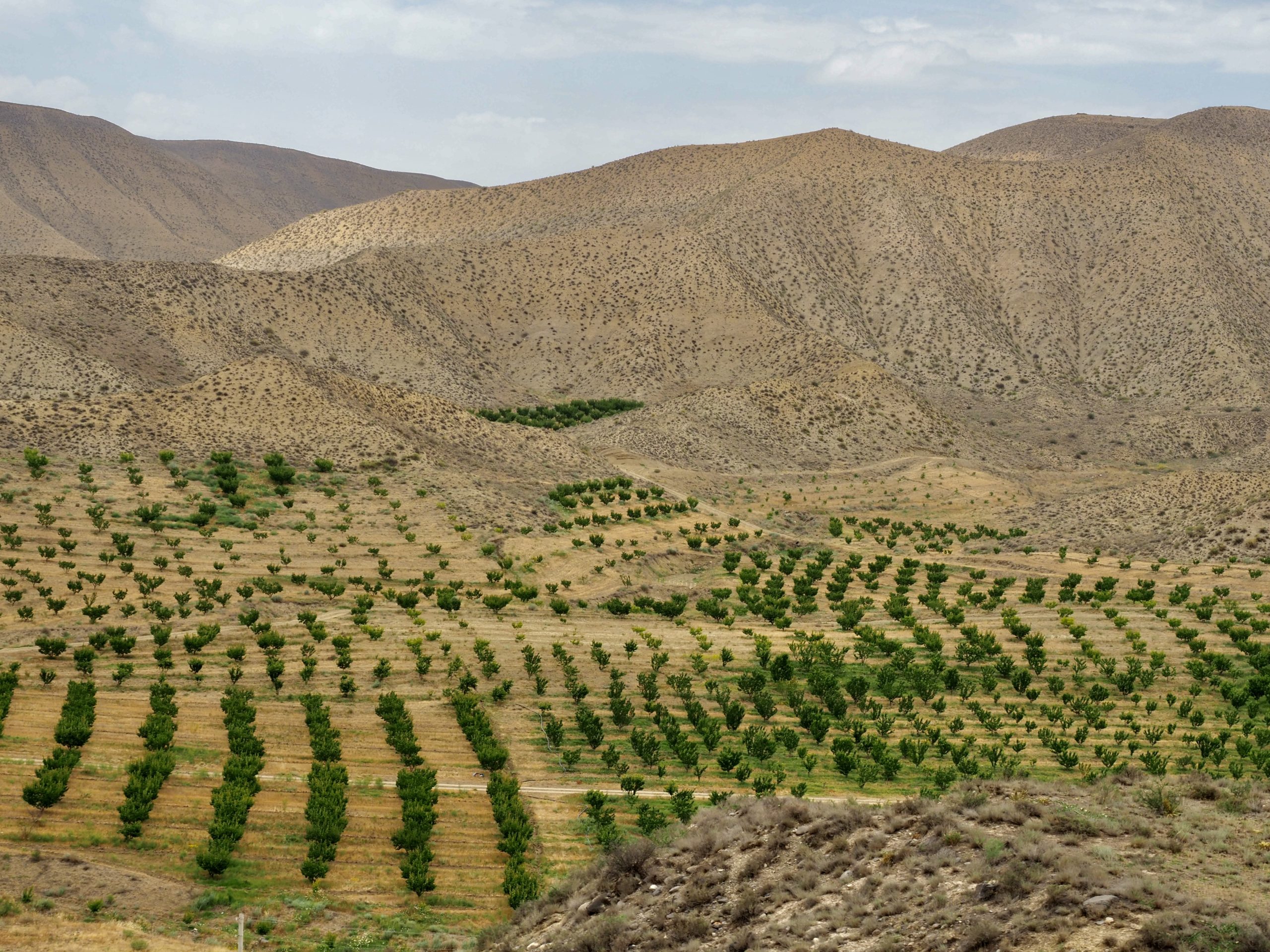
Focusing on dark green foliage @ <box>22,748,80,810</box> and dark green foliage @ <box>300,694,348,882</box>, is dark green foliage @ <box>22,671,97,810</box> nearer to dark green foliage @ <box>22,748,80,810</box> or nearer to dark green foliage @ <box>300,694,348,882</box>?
dark green foliage @ <box>22,748,80,810</box>

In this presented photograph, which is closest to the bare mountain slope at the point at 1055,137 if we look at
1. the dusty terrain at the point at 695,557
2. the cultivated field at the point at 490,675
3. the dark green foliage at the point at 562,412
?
the dusty terrain at the point at 695,557

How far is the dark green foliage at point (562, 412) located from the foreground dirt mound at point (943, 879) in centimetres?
5872

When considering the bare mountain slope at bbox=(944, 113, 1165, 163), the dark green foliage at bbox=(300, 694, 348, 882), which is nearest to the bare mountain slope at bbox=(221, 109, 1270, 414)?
the bare mountain slope at bbox=(944, 113, 1165, 163)

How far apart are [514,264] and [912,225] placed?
125ft

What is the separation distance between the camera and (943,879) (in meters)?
14.0

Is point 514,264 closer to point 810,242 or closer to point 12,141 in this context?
point 810,242

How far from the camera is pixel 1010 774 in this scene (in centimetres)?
2119

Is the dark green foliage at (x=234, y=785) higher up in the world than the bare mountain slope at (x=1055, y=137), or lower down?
lower down

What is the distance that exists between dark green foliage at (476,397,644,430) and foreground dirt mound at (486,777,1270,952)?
58.7 m

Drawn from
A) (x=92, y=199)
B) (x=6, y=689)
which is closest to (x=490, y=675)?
(x=6, y=689)

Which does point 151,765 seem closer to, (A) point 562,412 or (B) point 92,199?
(A) point 562,412

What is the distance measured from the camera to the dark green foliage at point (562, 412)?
7619cm

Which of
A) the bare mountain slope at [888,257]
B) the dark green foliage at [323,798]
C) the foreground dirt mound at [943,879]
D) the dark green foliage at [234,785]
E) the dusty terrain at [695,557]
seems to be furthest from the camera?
the bare mountain slope at [888,257]

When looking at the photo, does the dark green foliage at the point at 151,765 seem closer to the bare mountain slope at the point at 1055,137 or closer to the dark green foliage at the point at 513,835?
the dark green foliage at the point at 513,835
